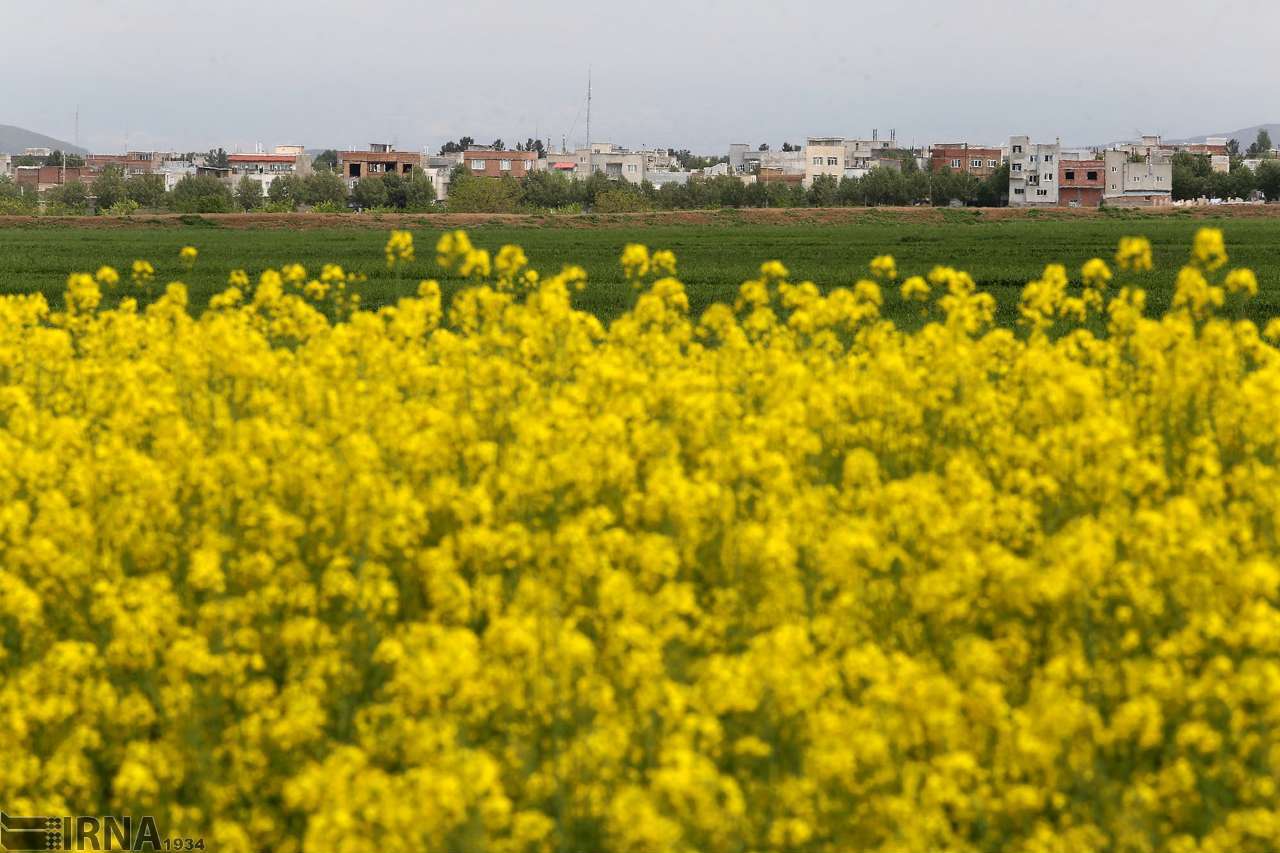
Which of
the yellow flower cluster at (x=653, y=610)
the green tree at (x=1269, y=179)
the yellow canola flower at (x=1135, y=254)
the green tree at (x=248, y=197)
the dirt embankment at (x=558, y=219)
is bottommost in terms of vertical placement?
the yellow flower cluster at (x=653, y=610)

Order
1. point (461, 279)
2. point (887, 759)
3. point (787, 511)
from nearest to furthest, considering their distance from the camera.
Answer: point (887, 759) < point (787, 511) < point (461, 279)

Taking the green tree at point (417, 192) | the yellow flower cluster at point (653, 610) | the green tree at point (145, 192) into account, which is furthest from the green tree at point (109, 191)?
the yellow flower cluster at point (653, 610)

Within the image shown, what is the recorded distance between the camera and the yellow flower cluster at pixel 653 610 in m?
4.77

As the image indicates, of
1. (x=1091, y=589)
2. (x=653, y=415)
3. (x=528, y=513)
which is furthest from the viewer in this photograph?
(x=653, y=415)

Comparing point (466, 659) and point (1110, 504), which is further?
point (1110, 504)

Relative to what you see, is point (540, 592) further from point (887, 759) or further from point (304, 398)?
point (304, 398)

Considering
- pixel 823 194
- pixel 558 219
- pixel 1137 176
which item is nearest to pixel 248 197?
pixel 823 194

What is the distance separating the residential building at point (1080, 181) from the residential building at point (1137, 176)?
43.0 inches

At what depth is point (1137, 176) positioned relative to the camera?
170 m

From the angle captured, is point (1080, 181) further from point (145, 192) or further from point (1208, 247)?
point (1208, 247)

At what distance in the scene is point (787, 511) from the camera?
658cm

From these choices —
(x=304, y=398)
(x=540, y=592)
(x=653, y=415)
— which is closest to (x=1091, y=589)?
(x=540, y=592)

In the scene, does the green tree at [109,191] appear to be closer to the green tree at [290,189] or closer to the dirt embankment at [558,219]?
the green tree at [290,189]

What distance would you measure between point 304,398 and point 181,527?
185 cm
